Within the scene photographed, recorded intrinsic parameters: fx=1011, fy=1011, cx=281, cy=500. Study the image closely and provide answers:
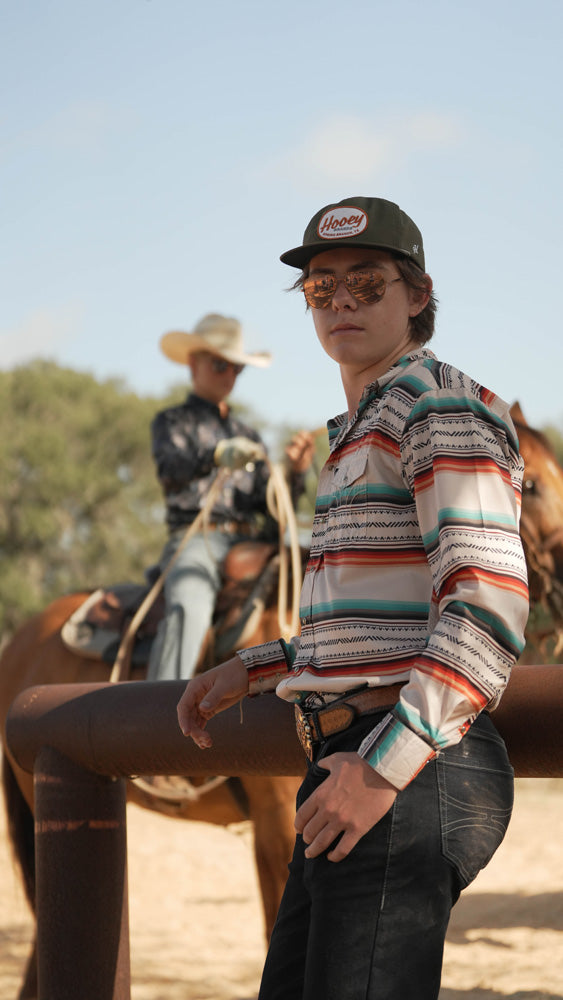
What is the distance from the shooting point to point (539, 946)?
4.44 metres

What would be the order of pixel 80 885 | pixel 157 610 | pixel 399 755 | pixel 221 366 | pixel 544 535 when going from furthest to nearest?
pixel 221 366
pixel 157 610
pixel 544 535
pixel 80 885
pixel 399 755

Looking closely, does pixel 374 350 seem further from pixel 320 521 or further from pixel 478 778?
pixel 478 778

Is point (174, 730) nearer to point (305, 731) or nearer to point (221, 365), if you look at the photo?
point (305, 731)

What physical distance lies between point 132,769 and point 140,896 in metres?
4.72

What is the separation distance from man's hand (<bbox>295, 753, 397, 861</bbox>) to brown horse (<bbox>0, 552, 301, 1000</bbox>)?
7.67 ft

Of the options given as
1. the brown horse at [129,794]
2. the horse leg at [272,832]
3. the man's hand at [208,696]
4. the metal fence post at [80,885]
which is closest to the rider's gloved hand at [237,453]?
the brown horse at [129,794]

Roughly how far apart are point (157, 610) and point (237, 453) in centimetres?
83

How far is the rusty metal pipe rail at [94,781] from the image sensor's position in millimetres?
1846

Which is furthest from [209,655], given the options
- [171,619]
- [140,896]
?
[140,896]

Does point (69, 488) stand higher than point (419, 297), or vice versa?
point (69, 488)

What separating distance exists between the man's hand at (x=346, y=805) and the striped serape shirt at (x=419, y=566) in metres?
0.02

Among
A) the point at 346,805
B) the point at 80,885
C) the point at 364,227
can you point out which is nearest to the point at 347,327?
the point at 364,227

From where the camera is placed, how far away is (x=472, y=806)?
121cm

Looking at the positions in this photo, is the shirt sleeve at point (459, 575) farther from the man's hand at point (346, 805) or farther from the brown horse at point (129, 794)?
the brown horse at point (129, 794)
